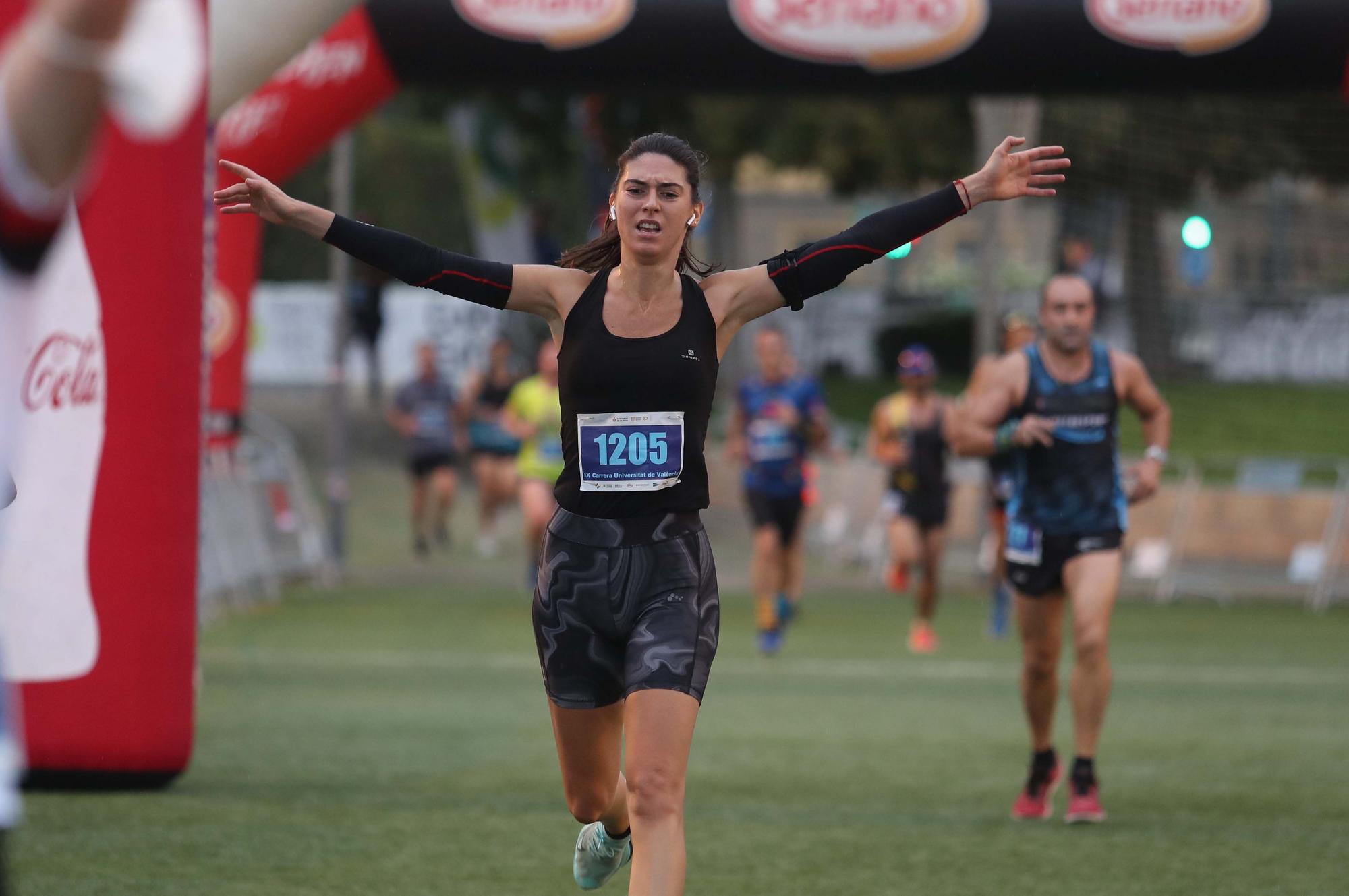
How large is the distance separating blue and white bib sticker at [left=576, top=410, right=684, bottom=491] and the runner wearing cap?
392 inches

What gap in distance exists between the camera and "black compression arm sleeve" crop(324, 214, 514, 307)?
201 inches

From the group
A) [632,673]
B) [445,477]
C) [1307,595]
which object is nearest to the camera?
[632,673]

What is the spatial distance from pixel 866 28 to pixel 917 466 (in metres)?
4.33

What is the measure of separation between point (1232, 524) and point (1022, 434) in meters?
12.2

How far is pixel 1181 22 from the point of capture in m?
11.8

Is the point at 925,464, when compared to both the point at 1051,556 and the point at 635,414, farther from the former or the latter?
the point at 635,414

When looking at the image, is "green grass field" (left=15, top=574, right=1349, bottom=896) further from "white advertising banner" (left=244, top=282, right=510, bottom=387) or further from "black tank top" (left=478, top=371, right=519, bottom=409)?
"white advertising banner" (left=244, top=282, right=510, bottom=387)

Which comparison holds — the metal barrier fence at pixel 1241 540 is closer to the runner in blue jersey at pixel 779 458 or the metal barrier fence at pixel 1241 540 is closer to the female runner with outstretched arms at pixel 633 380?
the runner in blue jersey at pixel 779 458

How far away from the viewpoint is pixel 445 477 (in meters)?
22.3

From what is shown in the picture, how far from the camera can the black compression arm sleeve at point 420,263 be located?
16.7ft

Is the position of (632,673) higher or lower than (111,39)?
lower

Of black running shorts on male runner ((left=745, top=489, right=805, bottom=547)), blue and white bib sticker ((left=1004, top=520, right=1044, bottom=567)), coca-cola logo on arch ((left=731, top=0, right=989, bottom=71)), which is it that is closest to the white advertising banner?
black running shorts on male runner ((left=745, top=489, right=805, bottom=547))

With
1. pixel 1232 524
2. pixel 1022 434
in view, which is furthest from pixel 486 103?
pixel 1022 434

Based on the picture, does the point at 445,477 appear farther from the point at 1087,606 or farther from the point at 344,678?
the point at 1087,606
